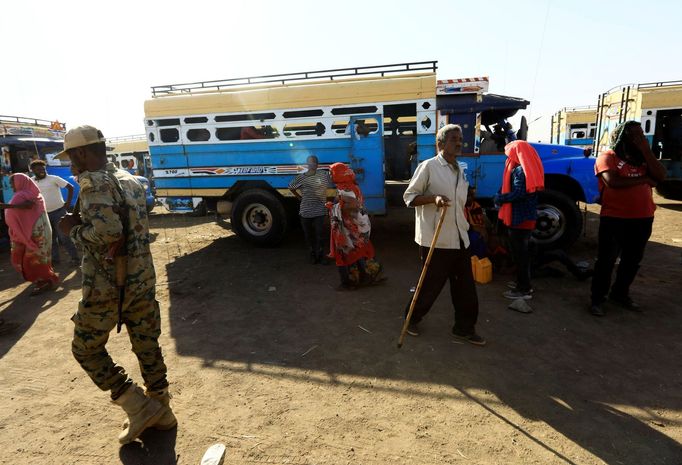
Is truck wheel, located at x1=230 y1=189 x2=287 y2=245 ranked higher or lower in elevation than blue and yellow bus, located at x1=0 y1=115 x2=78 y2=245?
lower

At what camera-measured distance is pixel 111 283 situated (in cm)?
236

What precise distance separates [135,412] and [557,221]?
19.5ft

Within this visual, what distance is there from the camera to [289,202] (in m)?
7.34

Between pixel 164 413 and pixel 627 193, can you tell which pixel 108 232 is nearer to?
pixel 164 413

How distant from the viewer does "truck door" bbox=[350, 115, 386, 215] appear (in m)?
6.44

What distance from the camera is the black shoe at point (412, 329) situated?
149 inches

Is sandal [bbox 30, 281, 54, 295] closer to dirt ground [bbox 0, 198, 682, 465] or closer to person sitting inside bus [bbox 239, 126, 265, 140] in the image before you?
dirt ground [bbox 0, 198, 682, 465]

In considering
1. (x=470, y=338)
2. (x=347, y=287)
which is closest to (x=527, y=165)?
(x=470, y=338)

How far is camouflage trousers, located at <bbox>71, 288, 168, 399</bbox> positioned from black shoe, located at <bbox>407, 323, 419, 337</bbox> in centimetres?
221

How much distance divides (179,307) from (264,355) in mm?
1819

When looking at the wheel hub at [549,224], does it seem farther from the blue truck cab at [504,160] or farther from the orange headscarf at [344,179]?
the orange headscarf at [344,179]

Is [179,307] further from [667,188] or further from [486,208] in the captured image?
[667,188]

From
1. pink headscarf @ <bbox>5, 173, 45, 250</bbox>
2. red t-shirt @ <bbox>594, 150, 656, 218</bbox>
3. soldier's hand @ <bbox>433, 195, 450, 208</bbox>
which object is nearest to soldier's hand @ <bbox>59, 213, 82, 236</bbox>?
soldier's hand @ <bbox>433, 195, 450, 208</bbox>

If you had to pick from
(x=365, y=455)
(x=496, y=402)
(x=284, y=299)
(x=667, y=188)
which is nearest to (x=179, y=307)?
(x=284, y=299)
